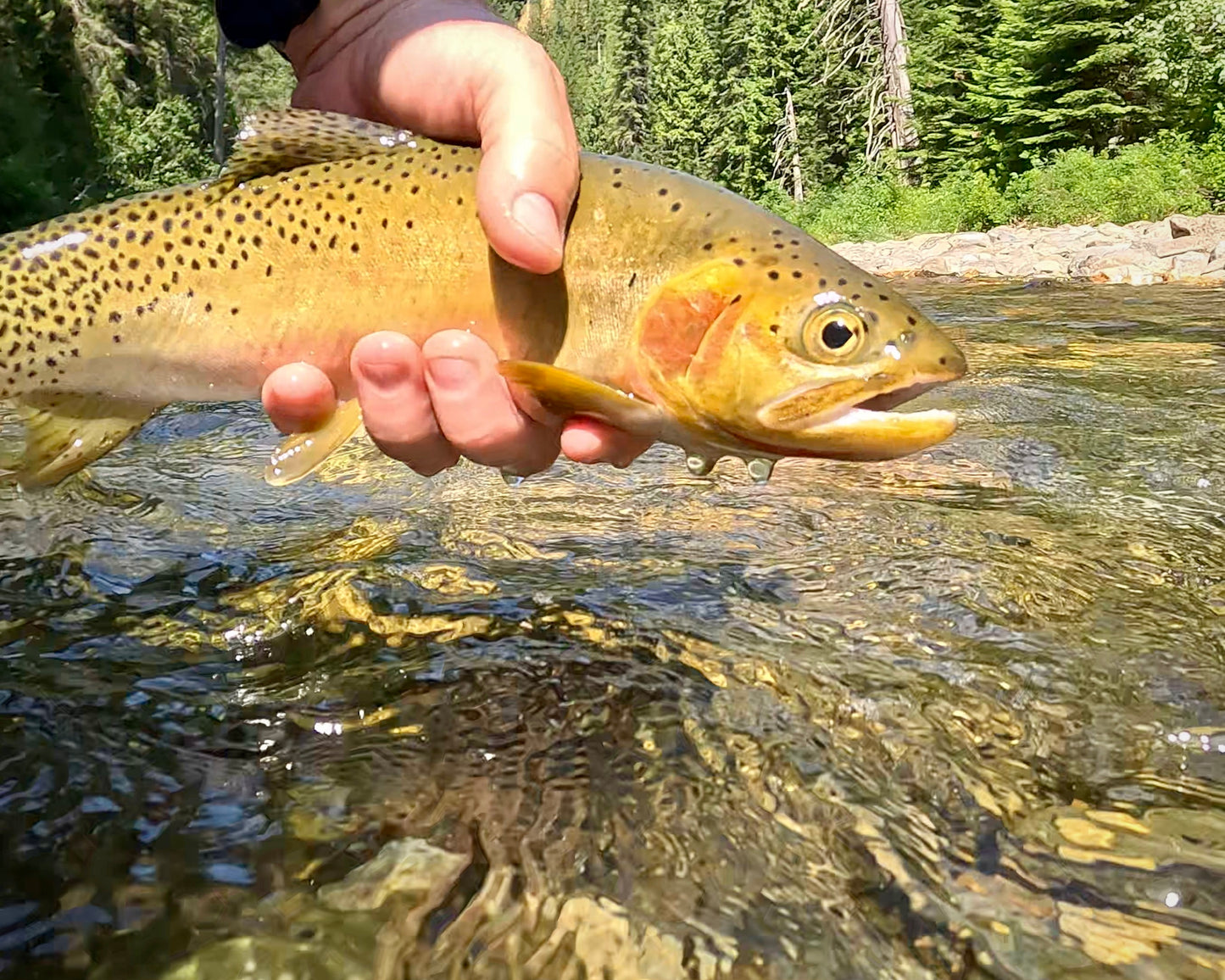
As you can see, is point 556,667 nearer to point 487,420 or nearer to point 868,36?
point 487,420

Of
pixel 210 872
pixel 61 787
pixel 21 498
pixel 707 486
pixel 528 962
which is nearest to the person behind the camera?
pixel 528 962

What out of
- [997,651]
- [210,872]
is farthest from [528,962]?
[997,651]

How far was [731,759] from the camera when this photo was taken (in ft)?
7.76

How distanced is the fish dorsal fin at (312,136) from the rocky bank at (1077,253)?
513 inches

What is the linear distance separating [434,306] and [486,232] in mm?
289

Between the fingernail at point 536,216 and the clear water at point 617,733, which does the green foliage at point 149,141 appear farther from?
the fingernail at point 536,216

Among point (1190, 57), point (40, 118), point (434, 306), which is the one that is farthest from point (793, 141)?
point (434, 306)

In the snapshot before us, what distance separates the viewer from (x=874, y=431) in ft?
7.64

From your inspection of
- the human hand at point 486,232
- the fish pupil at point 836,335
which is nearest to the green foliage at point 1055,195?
the human hand at point 486,232

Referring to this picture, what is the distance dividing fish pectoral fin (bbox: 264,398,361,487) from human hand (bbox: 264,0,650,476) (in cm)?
4

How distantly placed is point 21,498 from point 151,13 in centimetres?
3626

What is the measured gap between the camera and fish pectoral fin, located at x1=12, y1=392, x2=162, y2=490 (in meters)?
3.06

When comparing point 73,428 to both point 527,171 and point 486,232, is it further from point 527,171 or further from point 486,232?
point 527,171

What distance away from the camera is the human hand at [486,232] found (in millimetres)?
2525
